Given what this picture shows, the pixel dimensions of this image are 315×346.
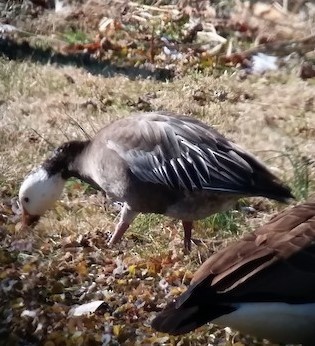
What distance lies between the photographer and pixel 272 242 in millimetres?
4430

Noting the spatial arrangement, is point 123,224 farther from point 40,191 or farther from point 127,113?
point 127,113

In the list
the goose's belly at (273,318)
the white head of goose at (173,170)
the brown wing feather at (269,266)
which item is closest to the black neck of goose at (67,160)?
the white head of goose at (173,170)

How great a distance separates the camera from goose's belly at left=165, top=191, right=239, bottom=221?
A: 5.90m

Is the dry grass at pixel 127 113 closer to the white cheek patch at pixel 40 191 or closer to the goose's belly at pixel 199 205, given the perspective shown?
the white cheek patch at pixel 40 191

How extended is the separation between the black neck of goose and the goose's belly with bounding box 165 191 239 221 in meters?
0.94

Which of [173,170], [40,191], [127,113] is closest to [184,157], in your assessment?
[173,170]

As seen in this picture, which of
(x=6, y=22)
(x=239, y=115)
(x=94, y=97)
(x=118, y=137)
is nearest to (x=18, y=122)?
(x=94, y=97)

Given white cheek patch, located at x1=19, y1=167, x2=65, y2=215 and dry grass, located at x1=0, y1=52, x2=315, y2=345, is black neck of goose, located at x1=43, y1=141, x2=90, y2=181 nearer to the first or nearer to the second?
white cheek patch, located at x1=19, y1=167, x2=65, y2=215

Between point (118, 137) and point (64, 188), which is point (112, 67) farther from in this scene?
point (118, 137)

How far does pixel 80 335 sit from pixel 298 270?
4.11ft

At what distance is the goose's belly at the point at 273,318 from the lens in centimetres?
420

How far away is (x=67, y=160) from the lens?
680 centimetres

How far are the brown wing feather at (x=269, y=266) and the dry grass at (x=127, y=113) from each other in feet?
5.02

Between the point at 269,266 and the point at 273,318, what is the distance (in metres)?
0.22
